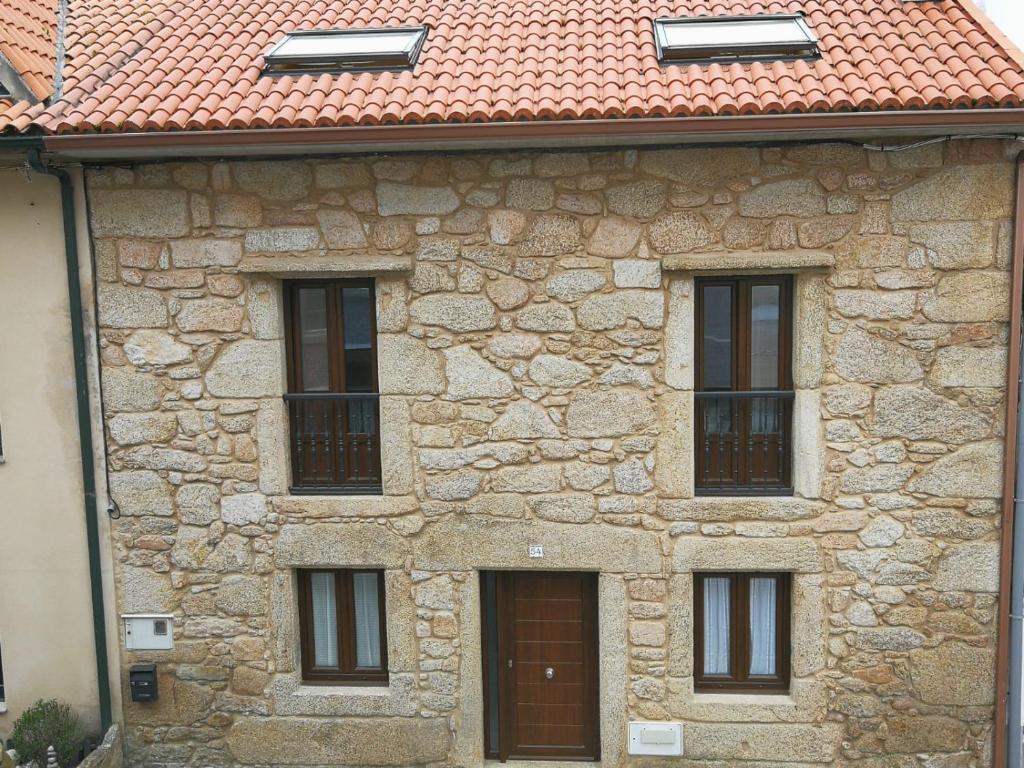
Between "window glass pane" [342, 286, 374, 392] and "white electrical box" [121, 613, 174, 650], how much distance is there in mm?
2148

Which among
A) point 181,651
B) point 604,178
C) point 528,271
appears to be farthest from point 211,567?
point 604,178

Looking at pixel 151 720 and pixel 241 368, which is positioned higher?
pixel 241 368

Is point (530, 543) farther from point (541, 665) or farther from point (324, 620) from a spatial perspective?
point (324, 620)

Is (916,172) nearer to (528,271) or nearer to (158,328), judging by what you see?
(528,271)

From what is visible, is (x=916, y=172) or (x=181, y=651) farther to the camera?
(x=181, y=651)

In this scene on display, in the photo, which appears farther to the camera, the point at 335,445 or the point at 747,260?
the point at 335,445

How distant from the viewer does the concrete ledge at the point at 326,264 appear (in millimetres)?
5191

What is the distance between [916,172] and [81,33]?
6367 mm

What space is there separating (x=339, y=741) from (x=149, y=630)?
1586 mm

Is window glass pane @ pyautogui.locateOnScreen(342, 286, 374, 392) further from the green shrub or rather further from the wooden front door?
the green shrub

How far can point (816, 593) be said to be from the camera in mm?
5270

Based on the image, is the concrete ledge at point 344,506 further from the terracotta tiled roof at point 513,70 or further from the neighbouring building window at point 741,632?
the terracotta tiled roof at point 513,70

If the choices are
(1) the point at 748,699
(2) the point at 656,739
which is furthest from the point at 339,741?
(1) the point at 748,699

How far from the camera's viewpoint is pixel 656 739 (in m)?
5.41
